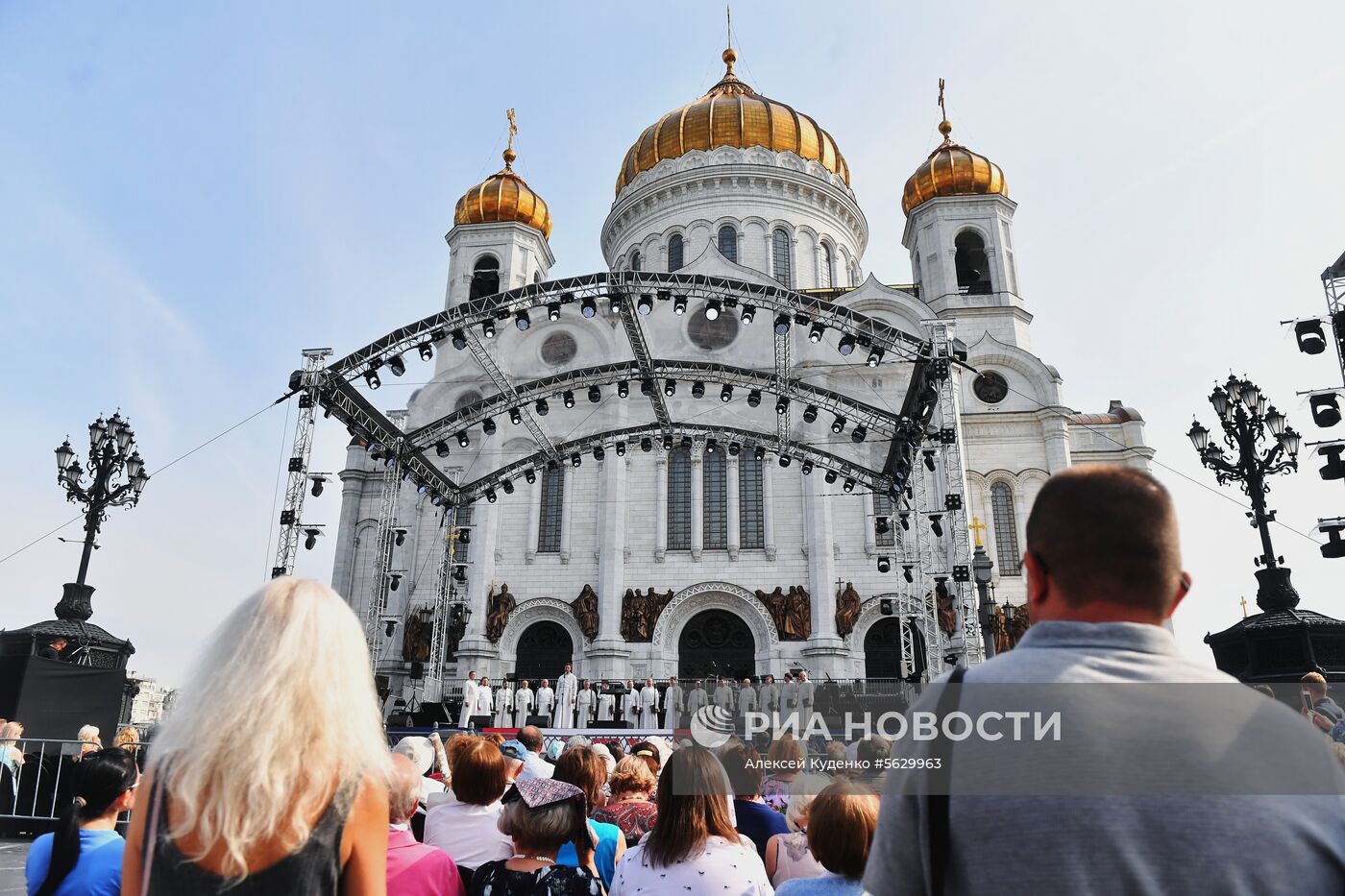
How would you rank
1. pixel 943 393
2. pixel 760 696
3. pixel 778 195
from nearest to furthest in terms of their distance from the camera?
pixel 943 393 → pixel 760 696 → pixel 778 195

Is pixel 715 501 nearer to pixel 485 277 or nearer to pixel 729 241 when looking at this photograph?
pixel 729 241

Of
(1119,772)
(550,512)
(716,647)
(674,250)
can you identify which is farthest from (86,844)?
(674,250)

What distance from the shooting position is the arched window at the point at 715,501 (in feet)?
90.4

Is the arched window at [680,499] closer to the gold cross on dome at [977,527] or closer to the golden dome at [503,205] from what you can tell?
the gold cross on dome at [977,527]

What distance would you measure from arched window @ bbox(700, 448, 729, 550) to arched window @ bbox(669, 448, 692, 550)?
Result: 20.5 inches

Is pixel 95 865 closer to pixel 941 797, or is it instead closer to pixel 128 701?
pixel 941 797

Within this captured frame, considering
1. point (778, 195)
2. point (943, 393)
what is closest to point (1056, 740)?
point (943, 393)

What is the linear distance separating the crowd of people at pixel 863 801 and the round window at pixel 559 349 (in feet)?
91.1

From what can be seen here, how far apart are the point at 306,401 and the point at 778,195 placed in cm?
2229

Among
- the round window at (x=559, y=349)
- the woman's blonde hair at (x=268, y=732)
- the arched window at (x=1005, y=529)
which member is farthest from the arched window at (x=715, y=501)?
the woman's blonde hair at (x=268, y=732)

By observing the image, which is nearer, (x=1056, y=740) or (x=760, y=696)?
(x=1056, y=740)

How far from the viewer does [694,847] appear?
3197 mm

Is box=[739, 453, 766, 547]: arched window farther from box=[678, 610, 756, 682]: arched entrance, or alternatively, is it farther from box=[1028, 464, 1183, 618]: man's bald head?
box=[1028, 464, 1183, 618]: man's bald head

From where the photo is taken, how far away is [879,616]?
85.6 feet
